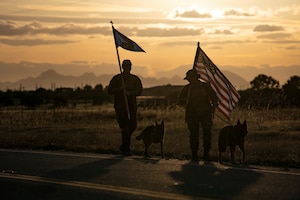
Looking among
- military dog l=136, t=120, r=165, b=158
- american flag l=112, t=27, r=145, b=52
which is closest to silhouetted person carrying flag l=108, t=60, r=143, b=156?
military dog l=136, t=120, r=165, b=158

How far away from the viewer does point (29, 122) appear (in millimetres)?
31547

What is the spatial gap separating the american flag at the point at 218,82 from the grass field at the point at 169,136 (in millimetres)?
1139

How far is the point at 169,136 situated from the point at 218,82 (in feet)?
23.8

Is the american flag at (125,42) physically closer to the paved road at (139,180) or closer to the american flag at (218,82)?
the american flag at (218,82)

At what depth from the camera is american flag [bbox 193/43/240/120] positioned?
51.9ft

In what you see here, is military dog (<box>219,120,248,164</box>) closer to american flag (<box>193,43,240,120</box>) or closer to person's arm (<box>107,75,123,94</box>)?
american flag (<box>193,43,240,120</box>)

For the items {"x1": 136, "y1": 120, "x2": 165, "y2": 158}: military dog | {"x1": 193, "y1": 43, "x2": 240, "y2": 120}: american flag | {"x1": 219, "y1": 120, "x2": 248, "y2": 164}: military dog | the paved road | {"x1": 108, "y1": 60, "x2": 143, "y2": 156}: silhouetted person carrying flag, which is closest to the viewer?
the paved road

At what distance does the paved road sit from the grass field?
222 cm

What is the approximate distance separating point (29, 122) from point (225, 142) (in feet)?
64.7

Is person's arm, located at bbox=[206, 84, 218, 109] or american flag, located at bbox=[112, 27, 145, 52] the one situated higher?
american flag, located at bbox=[112, 27, 145, 52]

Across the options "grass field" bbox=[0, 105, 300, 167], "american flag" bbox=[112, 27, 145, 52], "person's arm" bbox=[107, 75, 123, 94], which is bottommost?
"grass field" bbox=[0, 105, 300, 167]

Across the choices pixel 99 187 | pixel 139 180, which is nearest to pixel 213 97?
pixel 139 180

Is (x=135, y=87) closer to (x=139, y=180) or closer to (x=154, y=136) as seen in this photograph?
(x=154, y=136)

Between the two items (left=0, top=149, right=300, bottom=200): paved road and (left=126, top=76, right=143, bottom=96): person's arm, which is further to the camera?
(left=126, top=76, right=143, bottom=96): person's arm
